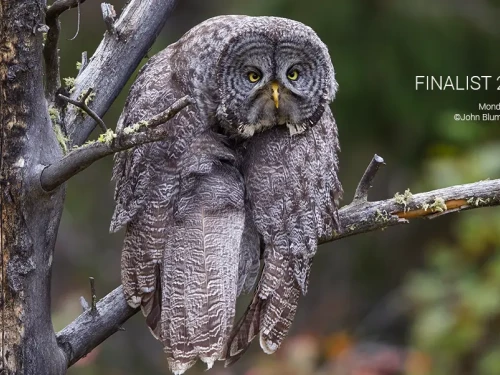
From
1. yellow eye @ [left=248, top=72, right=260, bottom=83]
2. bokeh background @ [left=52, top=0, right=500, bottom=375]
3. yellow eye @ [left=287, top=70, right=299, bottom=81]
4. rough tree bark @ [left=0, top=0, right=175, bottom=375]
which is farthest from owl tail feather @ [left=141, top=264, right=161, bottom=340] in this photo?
bokeh background @ [left=52, top=0, right=500, bottom=375]

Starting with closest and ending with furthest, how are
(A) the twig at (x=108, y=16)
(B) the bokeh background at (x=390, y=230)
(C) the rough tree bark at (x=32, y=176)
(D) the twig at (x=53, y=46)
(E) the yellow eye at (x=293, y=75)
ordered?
(C) the rough tree bark at (x=32, y=176)
(D) the twig at (x=53, y=46)
(A) the twig at (x=108, y=16)
(E) the yellow eye at (x=293, y=75)
(B) the bokeh background at (x=390, y=230)

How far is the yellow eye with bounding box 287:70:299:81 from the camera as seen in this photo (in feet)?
11.1

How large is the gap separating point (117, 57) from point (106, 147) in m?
0.90

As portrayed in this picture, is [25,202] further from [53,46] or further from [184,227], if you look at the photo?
[184,227]

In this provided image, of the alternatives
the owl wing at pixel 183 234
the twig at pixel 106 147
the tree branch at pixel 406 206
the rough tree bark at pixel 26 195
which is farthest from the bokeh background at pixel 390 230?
the twig at pixel 106 147

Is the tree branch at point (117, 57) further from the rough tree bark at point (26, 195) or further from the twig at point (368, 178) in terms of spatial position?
the twig at point (368, 178)

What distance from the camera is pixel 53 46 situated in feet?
8.82

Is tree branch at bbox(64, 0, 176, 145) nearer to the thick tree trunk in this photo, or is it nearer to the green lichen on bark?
the thick tree trunk

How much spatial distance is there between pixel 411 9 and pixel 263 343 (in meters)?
3.80

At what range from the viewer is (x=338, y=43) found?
6297mm

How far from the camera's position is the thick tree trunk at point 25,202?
8.34ft

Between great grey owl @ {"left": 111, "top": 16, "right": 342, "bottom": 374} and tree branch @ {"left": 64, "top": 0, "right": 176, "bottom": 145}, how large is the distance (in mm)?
122

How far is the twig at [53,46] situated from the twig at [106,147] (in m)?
0.37

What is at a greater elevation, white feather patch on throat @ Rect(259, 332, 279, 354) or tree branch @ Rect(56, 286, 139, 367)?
tree branch @ Rect(56, 286, 139, 367)
